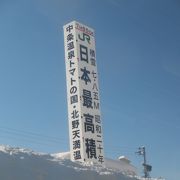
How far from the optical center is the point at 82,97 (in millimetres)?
16484

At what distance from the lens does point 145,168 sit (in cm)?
4006

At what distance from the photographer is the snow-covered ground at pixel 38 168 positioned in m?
7.09

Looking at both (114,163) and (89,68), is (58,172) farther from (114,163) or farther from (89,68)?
(114,163)

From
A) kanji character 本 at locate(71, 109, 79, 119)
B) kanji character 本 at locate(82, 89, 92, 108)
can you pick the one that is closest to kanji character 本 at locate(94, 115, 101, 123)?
kanji character 本 at locate(82, 89, 92, 108)

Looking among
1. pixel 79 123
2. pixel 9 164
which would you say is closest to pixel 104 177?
pixel 9 164

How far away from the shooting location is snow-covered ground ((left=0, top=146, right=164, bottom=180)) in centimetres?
709

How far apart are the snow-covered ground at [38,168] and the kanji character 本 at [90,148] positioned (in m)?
6.79

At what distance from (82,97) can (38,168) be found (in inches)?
354

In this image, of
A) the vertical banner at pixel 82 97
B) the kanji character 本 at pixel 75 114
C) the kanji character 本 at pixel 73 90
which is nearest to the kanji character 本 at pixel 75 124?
the vertical banner at pixel 82 97

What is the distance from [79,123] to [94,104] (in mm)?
1233

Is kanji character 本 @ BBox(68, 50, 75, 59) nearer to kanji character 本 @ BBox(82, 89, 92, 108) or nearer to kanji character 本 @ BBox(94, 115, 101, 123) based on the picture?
kanji character 本 @ BBox(82, 89, 92, 108)

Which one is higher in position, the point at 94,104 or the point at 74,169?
the point at 94,104

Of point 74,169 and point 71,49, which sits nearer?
point 74,169

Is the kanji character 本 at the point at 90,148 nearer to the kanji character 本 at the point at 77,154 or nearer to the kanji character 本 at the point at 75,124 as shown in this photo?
the kanji character 本 at the point at 77,154
